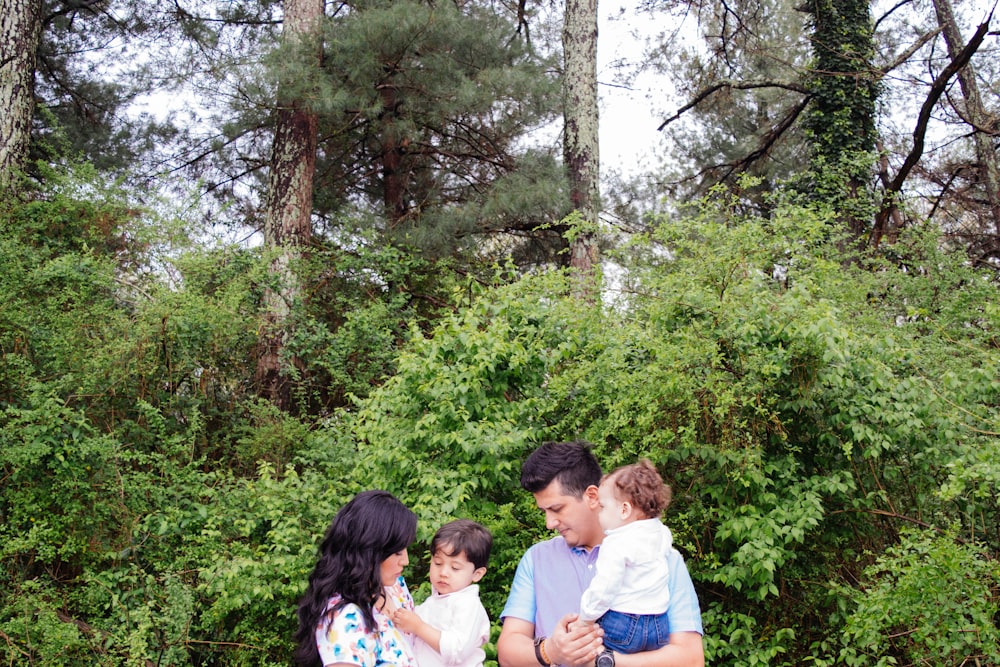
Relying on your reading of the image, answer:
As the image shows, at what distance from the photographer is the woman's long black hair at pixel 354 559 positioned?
2434 mm

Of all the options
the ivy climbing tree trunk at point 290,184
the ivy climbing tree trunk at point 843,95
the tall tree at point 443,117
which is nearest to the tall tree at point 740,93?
the ivy climbing tree trunk at point 843,95

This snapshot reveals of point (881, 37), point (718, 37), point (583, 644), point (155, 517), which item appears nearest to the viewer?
point (583, 644)

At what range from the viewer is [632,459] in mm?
4605

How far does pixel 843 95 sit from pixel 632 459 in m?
8.34

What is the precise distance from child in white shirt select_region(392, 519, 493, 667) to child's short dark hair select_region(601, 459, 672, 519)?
701 millimetres

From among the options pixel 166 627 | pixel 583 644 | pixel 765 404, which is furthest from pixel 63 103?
pixel 583 644

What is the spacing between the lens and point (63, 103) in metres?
11.2

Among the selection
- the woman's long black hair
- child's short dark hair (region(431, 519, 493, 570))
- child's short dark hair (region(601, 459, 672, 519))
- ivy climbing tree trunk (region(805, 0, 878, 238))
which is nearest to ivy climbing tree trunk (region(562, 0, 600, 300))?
ivy climbing tree trunk (region(805, 0, 878, 238))

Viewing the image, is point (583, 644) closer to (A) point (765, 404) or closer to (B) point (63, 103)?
(A) point (765, 404)

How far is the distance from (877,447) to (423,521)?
7.32 ft

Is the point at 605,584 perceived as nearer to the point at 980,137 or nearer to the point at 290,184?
the point at 290,184

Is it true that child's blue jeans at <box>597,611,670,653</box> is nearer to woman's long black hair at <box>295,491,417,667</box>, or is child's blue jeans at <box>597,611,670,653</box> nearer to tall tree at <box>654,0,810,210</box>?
woman's long black hair at <box>295,491,417,667</box>

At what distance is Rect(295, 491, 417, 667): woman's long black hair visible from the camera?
7.98 ft

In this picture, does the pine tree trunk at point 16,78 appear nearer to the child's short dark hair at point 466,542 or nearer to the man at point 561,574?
the child's short dark hair at point 466,542
